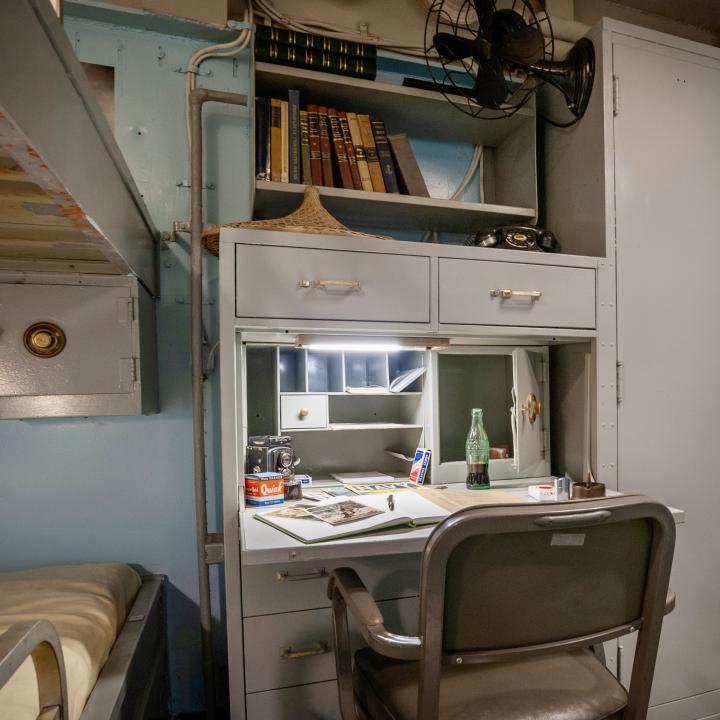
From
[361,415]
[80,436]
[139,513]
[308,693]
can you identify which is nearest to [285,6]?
[361,415]

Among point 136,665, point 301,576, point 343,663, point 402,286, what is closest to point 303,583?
point 301,576

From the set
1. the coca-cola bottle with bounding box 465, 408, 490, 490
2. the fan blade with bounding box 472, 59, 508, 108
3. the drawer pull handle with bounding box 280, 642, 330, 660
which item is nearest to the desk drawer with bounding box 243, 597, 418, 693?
the drawer pull handle with bounding box 280, 642, 330, 660

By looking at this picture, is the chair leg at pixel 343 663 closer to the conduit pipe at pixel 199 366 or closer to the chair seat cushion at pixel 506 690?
the chair seat cushion at pixel 506 690

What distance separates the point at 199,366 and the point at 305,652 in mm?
984

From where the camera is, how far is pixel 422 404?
180 cm

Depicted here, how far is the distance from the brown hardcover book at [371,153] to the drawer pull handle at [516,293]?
596 mm

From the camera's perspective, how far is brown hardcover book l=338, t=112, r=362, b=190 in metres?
1.75

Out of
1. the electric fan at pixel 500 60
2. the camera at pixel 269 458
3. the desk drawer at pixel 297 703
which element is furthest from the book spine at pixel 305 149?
the desk drawer at pixel 297 703

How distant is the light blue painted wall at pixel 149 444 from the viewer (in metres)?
1.67

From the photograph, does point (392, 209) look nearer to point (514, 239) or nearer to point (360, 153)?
point (360, 153)

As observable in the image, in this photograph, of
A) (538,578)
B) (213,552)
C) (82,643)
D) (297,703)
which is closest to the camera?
(538,578)

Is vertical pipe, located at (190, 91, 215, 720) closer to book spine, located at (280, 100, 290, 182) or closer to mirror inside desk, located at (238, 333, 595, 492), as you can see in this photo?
mirror inside desk, located at (238, 333, 595, 492)

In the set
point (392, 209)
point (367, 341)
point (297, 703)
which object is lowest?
point (297, 703)

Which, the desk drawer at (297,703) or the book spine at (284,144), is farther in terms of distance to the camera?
the book spine at (284,144)
